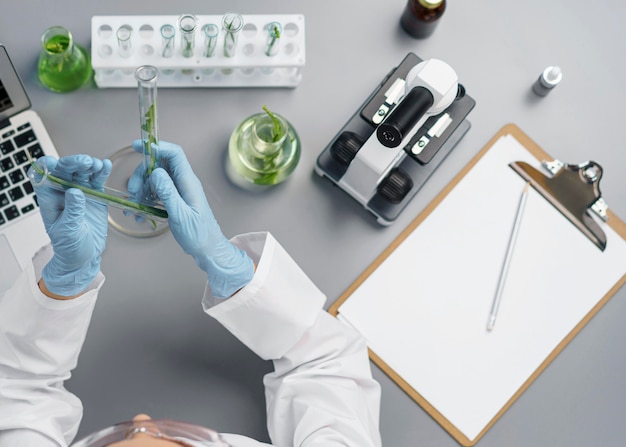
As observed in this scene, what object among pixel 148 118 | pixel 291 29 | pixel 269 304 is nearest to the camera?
pixel 148 118

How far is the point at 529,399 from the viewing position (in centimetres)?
126

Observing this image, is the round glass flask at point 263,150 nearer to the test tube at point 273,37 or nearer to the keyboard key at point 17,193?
the test tube at point 273,37

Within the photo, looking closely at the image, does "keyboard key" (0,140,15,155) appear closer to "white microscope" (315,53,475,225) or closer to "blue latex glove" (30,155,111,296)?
"blue latex glove" (30,155,111,296)

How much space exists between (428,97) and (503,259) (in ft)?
1.32

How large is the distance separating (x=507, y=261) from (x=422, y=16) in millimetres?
487

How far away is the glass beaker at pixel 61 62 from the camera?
3.92 ft

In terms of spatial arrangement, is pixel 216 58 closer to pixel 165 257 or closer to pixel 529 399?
pixel 165 257

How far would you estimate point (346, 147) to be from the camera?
46.9 inches

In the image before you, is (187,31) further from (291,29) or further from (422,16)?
(422,16)

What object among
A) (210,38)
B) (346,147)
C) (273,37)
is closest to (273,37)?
(273,37)

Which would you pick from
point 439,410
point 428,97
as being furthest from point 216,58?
point 439,410

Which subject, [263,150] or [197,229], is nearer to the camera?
[197,229]

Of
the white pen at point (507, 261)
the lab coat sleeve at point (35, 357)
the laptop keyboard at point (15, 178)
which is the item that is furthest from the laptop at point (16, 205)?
the white pen at point (507, 261)

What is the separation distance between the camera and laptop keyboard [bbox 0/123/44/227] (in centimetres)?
116
